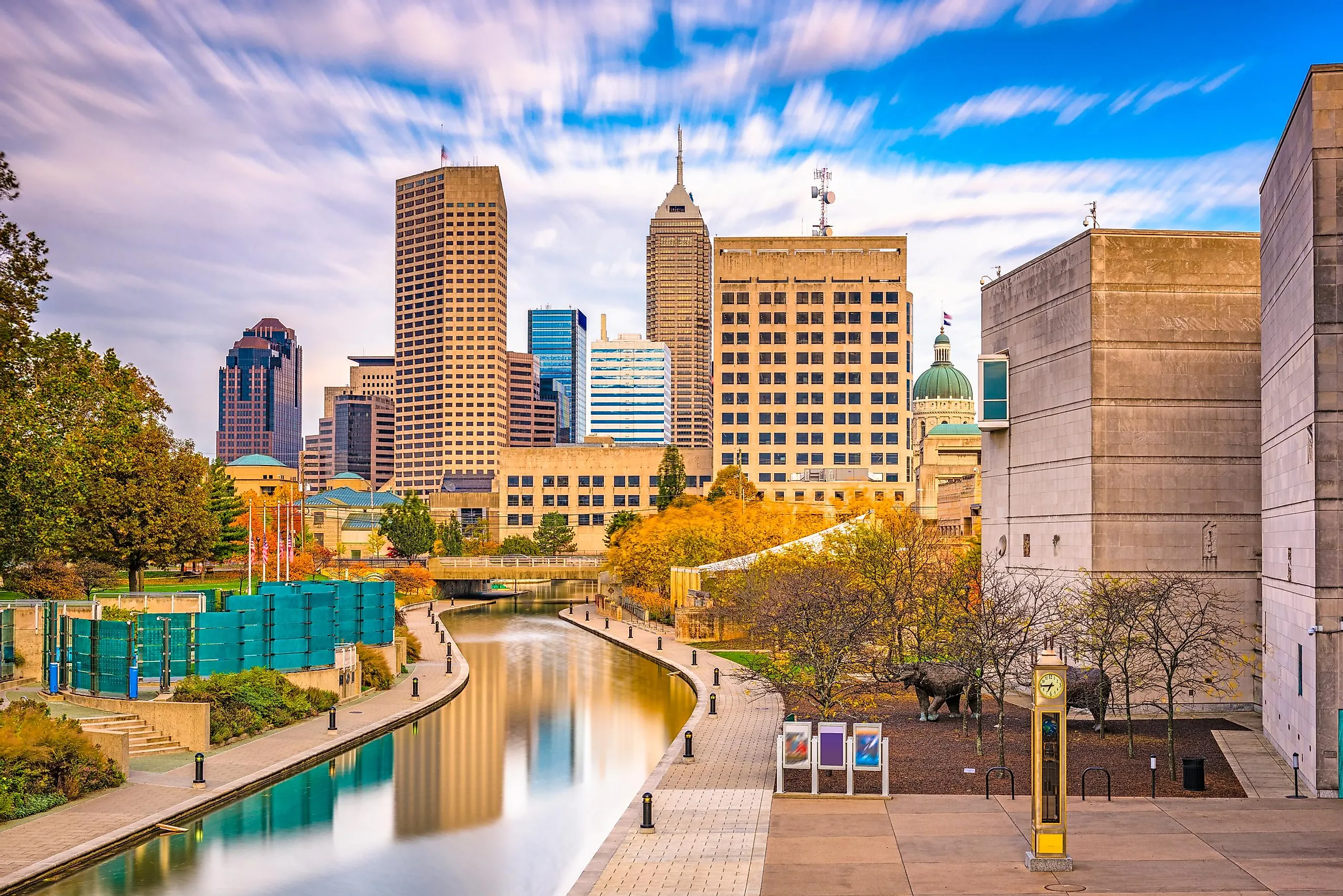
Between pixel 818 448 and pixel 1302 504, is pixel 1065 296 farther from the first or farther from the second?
pixel 818 448

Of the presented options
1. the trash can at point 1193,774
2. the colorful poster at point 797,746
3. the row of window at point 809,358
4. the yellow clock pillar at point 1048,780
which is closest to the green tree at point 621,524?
the row of window at point 809,358

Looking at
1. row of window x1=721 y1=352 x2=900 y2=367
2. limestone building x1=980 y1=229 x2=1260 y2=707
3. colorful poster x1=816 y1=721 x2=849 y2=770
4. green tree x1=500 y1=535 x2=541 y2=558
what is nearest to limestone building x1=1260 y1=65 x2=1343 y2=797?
limestone building x1=980 y1=229 x2=1260 y2=707

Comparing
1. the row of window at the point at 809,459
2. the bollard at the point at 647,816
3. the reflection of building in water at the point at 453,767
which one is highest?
the row of window at the point at 809,459

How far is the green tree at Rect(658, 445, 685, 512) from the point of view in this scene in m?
135

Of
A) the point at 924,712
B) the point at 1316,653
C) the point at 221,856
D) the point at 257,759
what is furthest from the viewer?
the point at 924,712

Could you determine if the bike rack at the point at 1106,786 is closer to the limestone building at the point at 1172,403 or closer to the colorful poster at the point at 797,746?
the colorful poster at the point at 797,746

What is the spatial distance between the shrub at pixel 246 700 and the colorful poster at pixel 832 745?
1712cm

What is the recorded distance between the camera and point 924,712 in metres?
35.8

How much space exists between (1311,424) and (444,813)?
2162cm

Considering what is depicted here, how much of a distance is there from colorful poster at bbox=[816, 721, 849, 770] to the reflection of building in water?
7896mm

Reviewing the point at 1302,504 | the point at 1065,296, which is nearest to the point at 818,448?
the point at 1065,296

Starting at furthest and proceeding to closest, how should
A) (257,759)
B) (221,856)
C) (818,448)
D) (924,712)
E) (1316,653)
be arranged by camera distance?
(818,448), (924,712), (257,759), (1316,653), (221,856)

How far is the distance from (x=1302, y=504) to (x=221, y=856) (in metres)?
24.5

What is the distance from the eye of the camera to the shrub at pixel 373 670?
149 ft
